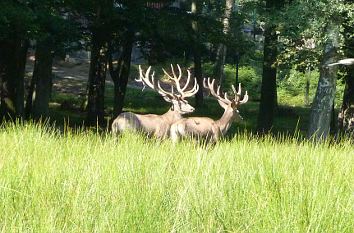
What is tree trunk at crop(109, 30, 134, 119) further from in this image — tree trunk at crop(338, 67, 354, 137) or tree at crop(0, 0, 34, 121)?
tree trunk at crop(338, 67, 354, 137)

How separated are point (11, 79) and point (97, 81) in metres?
5.76

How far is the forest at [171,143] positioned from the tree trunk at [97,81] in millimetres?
48

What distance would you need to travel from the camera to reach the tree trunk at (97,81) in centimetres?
1992

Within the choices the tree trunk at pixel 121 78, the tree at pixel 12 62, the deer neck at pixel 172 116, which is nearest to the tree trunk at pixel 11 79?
the tree at pixel 12 62

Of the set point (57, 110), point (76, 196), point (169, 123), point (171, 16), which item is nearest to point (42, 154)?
point (76, 196)

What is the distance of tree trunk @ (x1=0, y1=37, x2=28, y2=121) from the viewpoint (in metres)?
14.3

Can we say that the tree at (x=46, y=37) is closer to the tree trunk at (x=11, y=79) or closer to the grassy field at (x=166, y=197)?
the tree trunk at (x=11, y=79)

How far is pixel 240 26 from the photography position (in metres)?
23.7

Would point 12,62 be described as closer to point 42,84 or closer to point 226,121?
point 42,84

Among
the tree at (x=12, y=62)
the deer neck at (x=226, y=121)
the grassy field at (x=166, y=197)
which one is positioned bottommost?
the grassy field at (x=166, y=197)

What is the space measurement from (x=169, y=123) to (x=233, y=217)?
6.36 meters

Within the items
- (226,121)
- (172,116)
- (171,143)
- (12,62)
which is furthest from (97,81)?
(171,143)

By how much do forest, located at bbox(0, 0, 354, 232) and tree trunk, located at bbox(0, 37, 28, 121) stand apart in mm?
35

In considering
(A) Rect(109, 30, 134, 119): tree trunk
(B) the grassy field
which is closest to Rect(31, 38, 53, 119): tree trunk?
(A) Rect(109, 30, 134, 119): tree trunk
